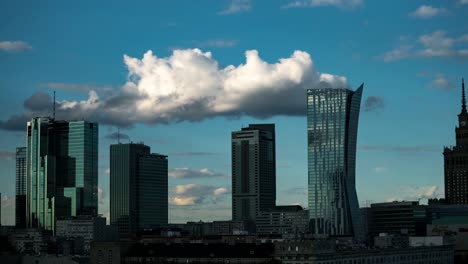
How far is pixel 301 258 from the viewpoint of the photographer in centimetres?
19812

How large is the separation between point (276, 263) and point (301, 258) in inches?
221

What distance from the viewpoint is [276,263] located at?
7864 inches

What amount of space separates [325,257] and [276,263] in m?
10.5

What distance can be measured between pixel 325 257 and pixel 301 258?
5340mm

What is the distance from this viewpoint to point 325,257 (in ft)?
654
